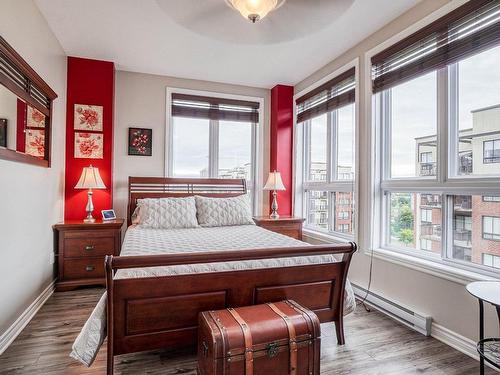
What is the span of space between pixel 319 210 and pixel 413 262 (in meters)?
1.74

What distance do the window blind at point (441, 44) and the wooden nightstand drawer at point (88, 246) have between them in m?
3.28

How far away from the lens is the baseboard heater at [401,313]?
2.30 meters

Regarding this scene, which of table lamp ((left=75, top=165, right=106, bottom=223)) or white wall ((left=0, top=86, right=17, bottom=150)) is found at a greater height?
white wall ((left=0, top=86, right=17, bottom=150))

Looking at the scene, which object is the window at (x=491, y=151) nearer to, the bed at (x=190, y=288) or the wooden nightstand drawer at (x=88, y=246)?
the bed at (x=190, y=288)

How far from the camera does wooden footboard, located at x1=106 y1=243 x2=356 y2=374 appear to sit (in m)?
1.61

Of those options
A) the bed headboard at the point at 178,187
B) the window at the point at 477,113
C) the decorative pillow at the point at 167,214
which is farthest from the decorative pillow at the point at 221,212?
the window at the point at 477,113

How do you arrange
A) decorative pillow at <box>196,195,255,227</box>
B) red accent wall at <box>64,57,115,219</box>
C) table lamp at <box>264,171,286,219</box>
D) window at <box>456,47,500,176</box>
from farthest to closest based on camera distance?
1. table lamp at <box>264,171,286,219</box>
2. red accent wall at <box>64,57,115,219</box>
3. decorative pillow at <box>196,195,255,227</box>
4. window at <box>456,47,500,176</box>

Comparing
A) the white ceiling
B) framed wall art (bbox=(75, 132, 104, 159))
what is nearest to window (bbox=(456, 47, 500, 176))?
the white ceiling

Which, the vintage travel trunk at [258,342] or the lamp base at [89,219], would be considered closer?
the vintage travel trunk at [258,342]

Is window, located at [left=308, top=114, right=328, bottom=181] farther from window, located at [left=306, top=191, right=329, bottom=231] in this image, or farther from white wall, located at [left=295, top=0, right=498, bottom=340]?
white wall, located at [left=295, top=0, right=498, bottom=340]

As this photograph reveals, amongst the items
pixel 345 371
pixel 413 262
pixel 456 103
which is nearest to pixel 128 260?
pixel 345 371

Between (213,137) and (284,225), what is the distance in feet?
5.54

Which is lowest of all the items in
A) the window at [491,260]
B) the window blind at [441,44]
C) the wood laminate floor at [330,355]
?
the wood laminate floor at [330,355]

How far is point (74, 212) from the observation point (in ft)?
11.9
